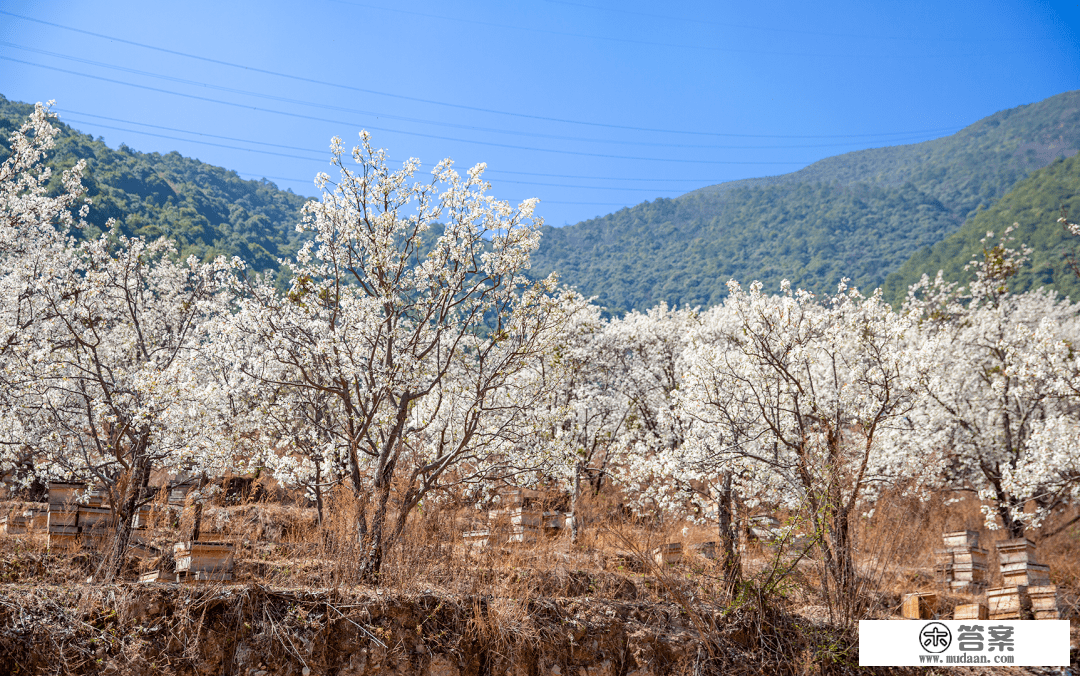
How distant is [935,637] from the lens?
29.6 feet

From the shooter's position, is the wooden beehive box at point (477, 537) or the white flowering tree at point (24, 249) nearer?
the wooden beehive box at point (477, 537)

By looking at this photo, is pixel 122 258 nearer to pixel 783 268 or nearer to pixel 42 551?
pixel 42 551

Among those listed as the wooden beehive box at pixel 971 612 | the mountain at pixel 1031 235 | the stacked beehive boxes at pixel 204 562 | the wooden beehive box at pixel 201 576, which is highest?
the mountain at pixel 1031 235

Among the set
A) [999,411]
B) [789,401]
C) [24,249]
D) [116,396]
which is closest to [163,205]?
[24,249]

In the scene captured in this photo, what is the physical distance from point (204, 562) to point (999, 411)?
16116mm

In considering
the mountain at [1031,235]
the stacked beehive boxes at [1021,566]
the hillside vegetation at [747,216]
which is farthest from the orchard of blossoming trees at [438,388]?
the hillside vegetation at [747,216]

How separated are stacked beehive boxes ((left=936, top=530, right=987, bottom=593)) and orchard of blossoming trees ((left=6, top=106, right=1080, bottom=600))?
1.37 m

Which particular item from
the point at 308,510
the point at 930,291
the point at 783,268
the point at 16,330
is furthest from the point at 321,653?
the point at 783,268

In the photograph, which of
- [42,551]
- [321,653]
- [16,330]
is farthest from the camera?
[16,330]

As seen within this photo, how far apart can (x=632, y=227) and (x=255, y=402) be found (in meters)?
124

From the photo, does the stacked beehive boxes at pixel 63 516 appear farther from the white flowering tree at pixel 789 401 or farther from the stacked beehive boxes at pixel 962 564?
the stacked beehive boxes at pixel 962 564

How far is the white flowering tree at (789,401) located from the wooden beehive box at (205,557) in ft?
21.4

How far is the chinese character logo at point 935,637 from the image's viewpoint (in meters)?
8.88

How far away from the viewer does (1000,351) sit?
645 inches
